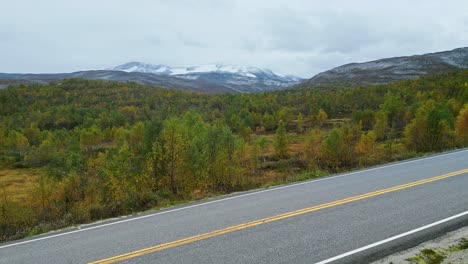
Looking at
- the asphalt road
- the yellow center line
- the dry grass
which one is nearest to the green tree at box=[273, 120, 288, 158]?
the dry grass

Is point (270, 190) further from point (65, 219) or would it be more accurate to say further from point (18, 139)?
point (18, 139)

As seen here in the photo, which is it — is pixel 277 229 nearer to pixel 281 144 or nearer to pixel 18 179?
pixel 281 144

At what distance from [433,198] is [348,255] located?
15.4 feet

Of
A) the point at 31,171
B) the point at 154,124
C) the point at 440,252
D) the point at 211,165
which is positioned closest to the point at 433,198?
the point at 440,252

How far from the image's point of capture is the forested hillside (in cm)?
1458

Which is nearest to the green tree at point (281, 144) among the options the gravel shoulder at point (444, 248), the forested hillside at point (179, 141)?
the forested hillside at point (179, 141)

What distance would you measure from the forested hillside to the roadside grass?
7.55 metres

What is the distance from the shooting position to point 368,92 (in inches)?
4729

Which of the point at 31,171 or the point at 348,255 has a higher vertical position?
the point at 348,255

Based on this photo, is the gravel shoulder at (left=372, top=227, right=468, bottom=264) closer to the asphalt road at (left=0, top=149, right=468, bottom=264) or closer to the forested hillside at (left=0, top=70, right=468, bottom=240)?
the asphalt road at (left=0, top=149, right=468, bottom=264)

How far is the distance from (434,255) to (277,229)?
2.96 m

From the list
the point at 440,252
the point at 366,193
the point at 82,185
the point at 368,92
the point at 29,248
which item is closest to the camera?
the point at 440,252

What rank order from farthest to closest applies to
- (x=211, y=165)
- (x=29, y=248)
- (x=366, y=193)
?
(x=211, y=165) < (x=366, y=193) < (x=29, y=248)

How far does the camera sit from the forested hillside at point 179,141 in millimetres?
14579
